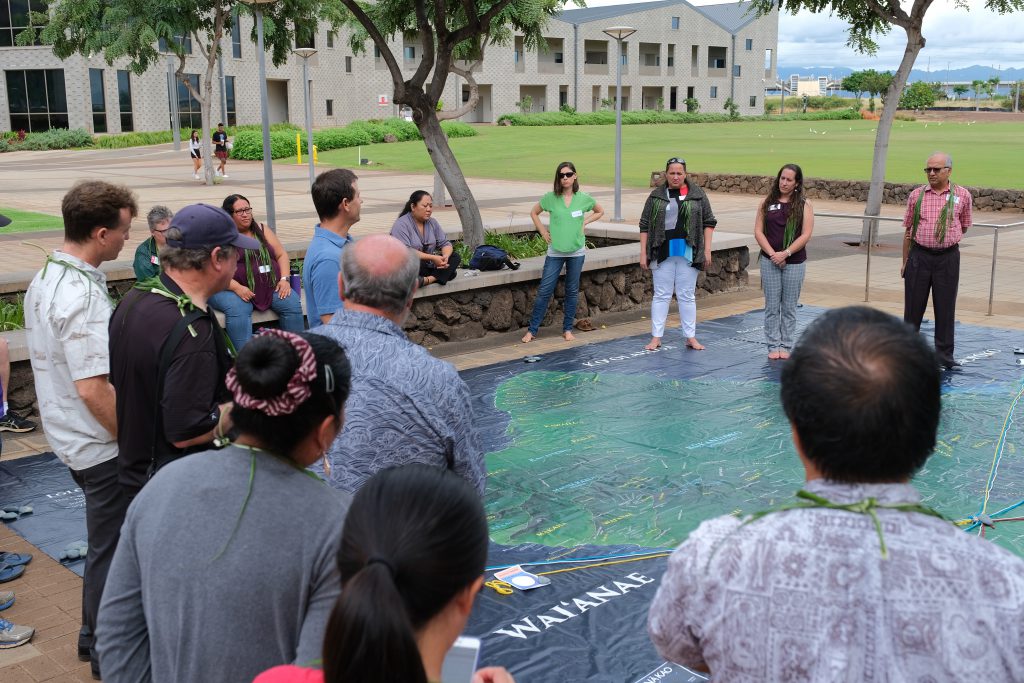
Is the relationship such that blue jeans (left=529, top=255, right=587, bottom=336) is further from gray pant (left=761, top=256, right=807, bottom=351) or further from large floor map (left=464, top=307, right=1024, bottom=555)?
gray pant (left=761, top=256, right=807, bottom=351)

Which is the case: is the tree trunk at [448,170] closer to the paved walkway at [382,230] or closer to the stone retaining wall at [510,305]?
the stone retaining wall at [510,305]

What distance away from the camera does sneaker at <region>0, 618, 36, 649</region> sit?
416 centimetres

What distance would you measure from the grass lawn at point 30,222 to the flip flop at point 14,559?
1280 cm

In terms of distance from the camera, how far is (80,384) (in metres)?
3.55

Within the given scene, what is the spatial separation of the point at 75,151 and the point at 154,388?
142 feet

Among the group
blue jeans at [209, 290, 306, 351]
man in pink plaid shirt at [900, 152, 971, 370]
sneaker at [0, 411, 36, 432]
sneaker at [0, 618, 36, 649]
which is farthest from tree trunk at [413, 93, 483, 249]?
sneaker at [0, 618, 36, 649]

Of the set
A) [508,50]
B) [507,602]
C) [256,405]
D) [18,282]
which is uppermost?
[508,50]

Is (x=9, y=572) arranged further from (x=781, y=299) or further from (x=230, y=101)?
(x=230, y=101)

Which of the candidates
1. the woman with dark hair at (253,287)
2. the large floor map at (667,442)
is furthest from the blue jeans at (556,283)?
the woman with dark hair at (253,287)

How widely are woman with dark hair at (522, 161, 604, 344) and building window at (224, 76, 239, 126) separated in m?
43.2

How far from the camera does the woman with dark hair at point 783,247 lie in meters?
8.53

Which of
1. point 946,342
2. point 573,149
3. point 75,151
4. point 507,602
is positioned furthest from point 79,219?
point 75,151

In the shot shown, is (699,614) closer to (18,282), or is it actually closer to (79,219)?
(79,219)

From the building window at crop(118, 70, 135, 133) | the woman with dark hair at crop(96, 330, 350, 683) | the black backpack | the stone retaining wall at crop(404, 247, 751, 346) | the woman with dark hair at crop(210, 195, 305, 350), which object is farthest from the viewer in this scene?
the building window at crop(118, 70, 135, 133)
